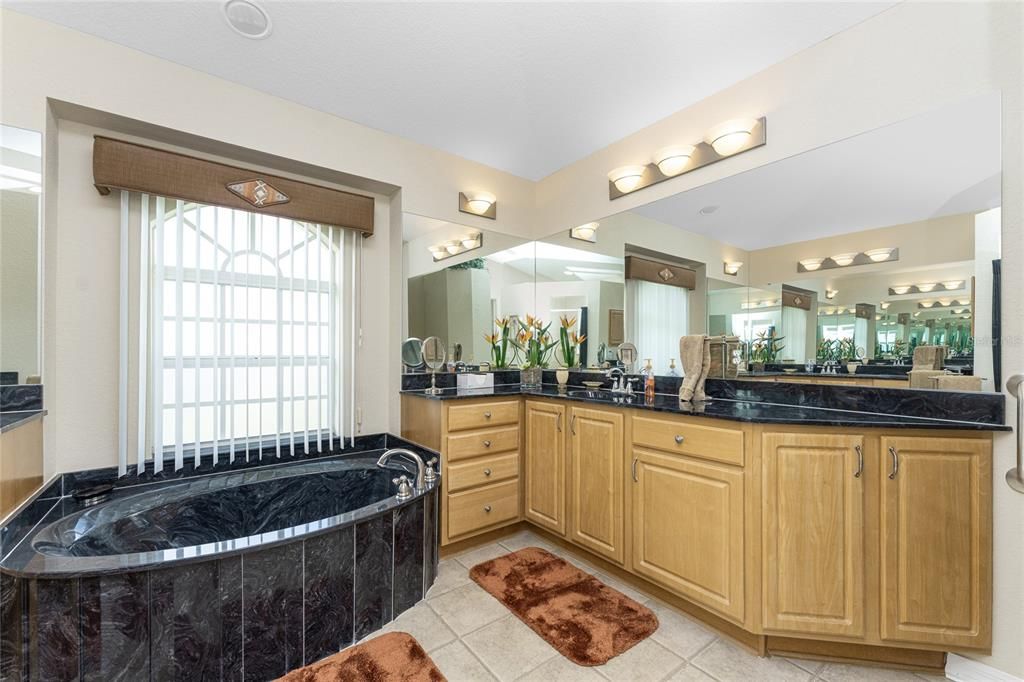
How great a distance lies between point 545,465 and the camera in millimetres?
2576

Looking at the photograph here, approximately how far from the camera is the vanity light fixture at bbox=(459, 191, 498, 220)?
3064mm

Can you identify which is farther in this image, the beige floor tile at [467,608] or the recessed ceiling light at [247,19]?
the beige floor tile at [467,608]

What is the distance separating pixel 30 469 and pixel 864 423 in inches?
131

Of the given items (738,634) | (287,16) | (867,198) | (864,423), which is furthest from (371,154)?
(738,634)

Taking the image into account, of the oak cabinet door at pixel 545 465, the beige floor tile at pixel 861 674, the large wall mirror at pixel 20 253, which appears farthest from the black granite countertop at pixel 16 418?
the beige floor tile at pixel 861 674

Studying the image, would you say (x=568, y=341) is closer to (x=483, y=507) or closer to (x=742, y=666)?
(x=483, y=507)

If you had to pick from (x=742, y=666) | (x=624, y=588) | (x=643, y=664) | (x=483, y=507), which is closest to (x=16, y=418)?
(x=483, y=507)

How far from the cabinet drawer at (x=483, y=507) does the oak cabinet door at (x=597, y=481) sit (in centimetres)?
42

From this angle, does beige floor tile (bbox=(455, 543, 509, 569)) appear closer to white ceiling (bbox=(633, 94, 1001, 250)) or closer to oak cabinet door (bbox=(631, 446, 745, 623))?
oak cabinet door (bbox=(631, 446, 745, 623))

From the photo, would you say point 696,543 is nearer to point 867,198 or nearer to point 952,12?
point 867,198

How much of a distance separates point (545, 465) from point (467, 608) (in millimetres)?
896

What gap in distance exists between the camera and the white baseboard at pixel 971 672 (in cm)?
146

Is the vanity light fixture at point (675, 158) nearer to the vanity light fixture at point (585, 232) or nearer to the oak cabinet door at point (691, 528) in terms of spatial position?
the vanity light fixture at point (585, 232)

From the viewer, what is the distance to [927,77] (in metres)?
1.63
